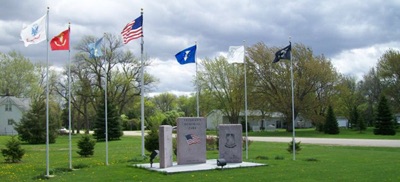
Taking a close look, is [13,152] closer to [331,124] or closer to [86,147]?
[86,147]

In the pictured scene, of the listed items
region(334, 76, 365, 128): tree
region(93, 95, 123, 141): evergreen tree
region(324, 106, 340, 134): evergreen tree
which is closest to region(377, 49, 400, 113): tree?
region(334, 76, 365, 128): tree

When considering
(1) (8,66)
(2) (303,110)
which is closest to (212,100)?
(2) (303,110)

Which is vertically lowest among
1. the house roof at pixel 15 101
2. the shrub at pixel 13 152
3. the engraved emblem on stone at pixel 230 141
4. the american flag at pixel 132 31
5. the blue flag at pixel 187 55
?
the shrub at pixel 13 152

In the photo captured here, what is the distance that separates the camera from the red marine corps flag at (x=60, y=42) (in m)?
16.8

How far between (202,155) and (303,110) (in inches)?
1637

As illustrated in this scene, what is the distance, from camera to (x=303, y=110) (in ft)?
194

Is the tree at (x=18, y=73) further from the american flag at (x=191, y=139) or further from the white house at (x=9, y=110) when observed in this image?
the american flag at (x=191, y=139)

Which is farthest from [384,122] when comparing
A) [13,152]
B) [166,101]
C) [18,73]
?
[166,101]

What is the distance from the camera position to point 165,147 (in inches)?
709

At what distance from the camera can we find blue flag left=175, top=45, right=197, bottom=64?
2230 centimetres

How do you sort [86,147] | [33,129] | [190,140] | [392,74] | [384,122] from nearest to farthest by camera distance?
[190,140], [86,147], [33,129], [384,122], [392,74]

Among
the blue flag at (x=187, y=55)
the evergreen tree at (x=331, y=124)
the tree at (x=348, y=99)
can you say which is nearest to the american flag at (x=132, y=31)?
the blue flag at (x=187, y=55)

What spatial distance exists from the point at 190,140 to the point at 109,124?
31.7m

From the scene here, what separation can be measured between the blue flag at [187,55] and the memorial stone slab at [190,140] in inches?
152
